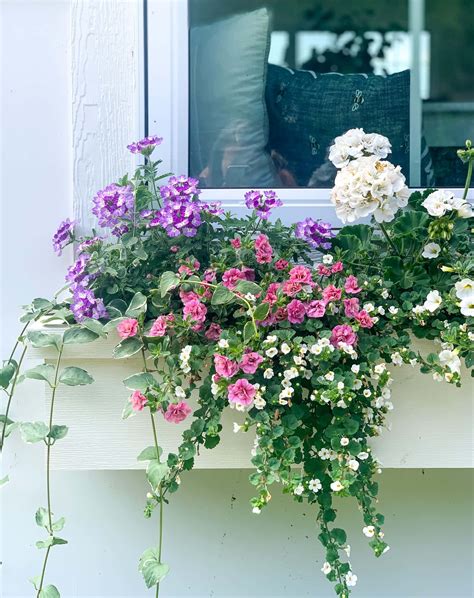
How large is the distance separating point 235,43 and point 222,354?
845 mm

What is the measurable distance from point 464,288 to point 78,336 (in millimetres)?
643

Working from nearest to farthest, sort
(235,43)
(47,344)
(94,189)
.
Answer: (47,344), (94,189), (235,43)

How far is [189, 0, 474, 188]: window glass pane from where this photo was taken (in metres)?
1.54

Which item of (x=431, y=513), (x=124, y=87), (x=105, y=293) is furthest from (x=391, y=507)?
(x=124, y=87)

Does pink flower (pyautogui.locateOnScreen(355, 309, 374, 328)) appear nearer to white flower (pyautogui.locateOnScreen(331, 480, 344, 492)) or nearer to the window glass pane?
white flower (pyautogui.locateOnScreen(331, 480, 344, 492))

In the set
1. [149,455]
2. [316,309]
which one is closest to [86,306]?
[149,455]

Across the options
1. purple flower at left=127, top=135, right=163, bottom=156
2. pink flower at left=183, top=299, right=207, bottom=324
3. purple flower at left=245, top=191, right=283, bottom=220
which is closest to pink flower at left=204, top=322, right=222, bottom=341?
pink flower at left=183, top=299, right=207, bottom=324

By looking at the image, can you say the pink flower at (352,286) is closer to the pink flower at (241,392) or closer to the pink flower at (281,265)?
the pink flower at (281,265)

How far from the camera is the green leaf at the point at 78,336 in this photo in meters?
1.15

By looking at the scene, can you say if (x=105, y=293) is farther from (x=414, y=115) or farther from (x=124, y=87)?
(x=414, y=115)

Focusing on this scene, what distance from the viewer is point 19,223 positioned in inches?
56.8

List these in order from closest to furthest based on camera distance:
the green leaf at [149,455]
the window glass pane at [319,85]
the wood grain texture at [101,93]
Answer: the green leaf at [149,455] < the wood grain texture at [101,93] < the window glass pane at [319,85]

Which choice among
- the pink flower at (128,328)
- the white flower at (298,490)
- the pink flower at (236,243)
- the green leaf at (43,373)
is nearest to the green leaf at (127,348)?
the pink flower at (128,328)

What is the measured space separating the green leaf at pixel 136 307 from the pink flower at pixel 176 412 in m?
0.16
